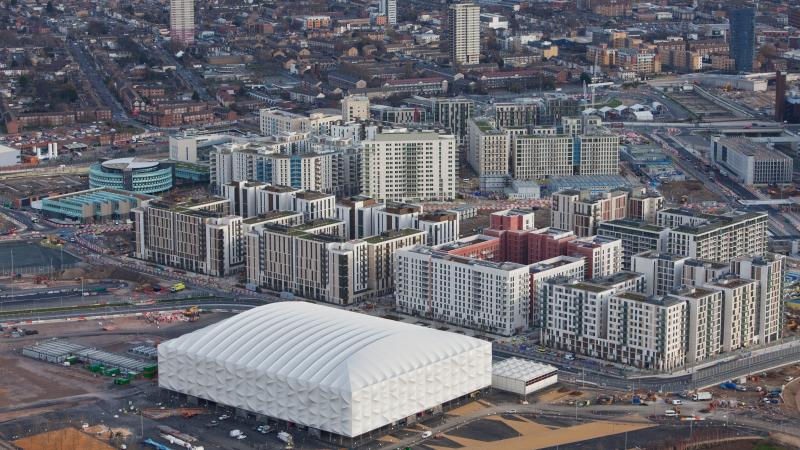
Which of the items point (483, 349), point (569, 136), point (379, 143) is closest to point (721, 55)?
point (569, 136)

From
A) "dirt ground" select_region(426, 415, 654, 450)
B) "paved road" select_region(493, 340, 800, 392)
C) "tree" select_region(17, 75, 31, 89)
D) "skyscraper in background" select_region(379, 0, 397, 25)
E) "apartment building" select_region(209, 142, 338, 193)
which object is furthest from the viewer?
"skyscraper in background" select_region(379, 0, 397, 25)

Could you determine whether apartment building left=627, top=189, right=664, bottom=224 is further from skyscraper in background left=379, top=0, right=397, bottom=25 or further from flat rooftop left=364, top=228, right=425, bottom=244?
skyscraper in background left=379, top=0, right=397, bottom=25

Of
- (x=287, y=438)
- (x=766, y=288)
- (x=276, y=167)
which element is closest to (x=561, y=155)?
(x=276, y=167)

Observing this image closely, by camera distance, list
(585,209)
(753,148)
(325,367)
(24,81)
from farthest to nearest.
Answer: (24,81) < (753,148) < (585,209) < (325,367)

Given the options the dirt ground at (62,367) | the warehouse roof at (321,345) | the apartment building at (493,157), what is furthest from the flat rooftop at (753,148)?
the warehouse roof at (321,345)

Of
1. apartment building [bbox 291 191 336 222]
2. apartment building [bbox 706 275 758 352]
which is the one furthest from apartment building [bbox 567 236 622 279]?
apartment building [bbox 291 191 336 222]

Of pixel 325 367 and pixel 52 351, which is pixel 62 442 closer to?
pixel 325 367
